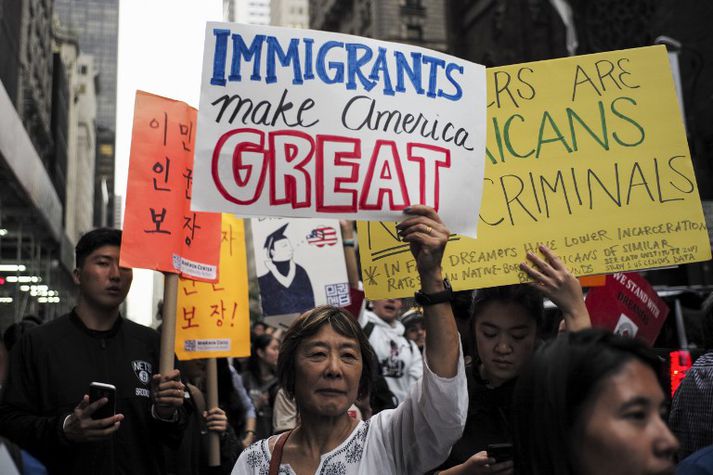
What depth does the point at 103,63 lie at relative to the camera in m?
149

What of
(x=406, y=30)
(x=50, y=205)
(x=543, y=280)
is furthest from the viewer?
(x=406, y=30)

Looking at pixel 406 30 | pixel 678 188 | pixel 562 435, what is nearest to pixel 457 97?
pixel 678 188

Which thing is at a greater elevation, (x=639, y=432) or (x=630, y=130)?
(x=630, y=130)

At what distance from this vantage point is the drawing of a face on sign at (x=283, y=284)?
7.00 metres

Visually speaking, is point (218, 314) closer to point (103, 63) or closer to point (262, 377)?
point (262, 377)

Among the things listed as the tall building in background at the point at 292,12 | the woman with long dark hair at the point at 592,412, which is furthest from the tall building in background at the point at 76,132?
the tall building in background at the point at 292,12

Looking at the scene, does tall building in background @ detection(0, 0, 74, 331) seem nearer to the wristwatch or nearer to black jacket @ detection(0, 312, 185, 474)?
black jacket @ detection(0, 312, 185, 474)

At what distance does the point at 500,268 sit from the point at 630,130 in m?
0.85

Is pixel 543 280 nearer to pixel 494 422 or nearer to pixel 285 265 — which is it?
pixel 494 422

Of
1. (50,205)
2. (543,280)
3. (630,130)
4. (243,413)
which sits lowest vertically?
(243,413)

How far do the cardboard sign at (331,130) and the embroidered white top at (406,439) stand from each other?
67 cm

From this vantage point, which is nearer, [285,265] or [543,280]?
[543,280]

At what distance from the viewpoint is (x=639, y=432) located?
181cm

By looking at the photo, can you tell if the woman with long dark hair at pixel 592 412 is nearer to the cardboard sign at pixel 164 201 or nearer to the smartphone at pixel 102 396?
the smartphone at pixel 102 396
